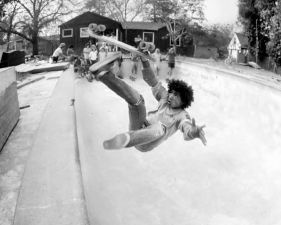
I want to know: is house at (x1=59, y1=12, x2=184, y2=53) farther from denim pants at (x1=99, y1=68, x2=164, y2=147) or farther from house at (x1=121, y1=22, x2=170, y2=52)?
denim pants at (x1=99, y1=68, x2=164, y2=147)

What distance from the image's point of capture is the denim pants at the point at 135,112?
3234 mm

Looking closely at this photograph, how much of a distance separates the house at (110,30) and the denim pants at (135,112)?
20.2 metres

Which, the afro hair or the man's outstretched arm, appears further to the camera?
the afro hair

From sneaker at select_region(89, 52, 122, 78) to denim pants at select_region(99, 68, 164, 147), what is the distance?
66 mm

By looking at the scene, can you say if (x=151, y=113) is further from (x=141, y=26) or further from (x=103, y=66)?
(x=141, y=26)

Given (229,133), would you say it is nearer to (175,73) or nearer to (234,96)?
(234,96)

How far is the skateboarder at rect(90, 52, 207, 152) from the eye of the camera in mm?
3182

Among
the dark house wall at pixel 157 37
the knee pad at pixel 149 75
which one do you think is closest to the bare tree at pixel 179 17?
the dark house wall at pixel 157 37

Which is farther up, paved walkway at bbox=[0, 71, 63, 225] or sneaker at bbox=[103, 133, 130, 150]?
sneaker at bbox=[103, 133, 130, 150]

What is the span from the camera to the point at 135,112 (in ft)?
12.2

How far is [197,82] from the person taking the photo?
13.8 meters

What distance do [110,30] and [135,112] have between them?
2535 cm

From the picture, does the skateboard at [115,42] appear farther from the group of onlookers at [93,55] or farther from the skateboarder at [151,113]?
the group of onlookers at [93,55]

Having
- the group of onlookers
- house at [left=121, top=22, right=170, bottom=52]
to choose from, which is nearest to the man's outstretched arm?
the group of onlookers
